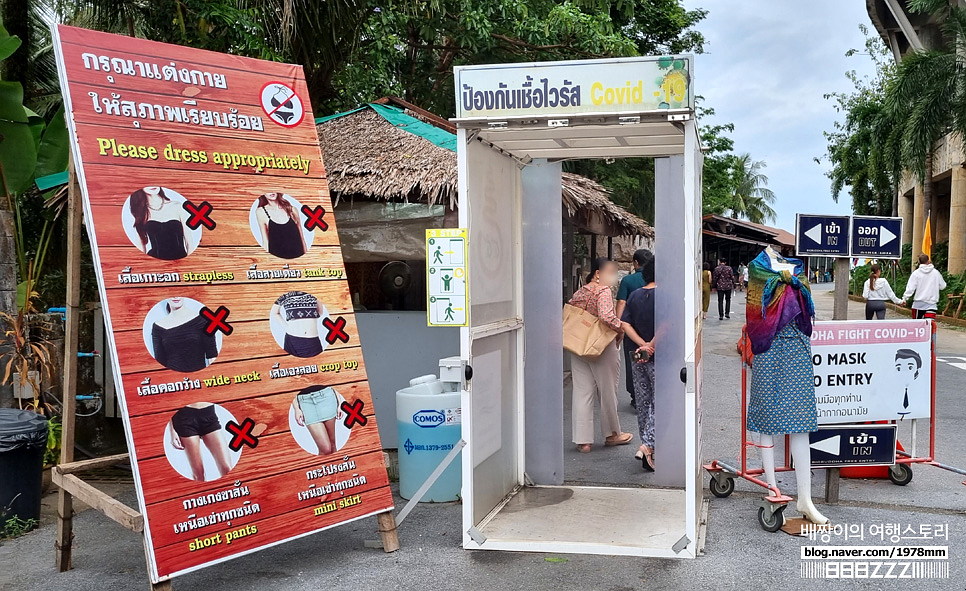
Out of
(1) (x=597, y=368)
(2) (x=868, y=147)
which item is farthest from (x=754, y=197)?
(1) (x=597, y=368)

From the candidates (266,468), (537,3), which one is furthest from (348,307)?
(537,3)

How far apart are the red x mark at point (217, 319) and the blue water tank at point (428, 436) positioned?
1.94 metres

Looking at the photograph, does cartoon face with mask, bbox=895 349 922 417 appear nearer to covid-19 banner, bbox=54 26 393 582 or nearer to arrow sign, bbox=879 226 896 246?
arrow sign, bbox=879 226 896 246

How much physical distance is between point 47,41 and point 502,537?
739 inches

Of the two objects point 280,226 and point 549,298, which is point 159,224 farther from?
point 549,298

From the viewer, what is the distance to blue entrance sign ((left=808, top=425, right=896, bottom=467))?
604cm

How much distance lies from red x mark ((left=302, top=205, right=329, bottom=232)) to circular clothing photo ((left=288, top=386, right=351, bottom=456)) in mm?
1010

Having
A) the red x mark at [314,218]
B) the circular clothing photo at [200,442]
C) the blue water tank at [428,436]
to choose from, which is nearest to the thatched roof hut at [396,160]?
the blue water tank at [428,436]

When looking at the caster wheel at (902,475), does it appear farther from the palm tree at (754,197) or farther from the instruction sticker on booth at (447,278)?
the palm tree at (754,197)

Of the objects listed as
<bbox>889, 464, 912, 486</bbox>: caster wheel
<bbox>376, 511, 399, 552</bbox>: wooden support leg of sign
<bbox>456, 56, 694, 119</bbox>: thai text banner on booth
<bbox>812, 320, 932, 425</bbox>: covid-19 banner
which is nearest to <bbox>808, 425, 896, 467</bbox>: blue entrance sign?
<bbox>812, 320, 932, 425</bbox>: covid-19 banner

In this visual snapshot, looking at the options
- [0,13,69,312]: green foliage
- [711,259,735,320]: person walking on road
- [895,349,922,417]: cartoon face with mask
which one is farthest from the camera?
[711,259,735,320]: person walking on road

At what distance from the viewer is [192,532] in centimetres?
436

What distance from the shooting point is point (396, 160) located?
8164mm

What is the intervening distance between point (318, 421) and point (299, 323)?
0.60 m
